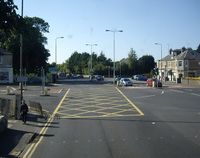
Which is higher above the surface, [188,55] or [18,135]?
[188,55]

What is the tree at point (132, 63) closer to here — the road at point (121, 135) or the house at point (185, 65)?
the house at point (185, 65)

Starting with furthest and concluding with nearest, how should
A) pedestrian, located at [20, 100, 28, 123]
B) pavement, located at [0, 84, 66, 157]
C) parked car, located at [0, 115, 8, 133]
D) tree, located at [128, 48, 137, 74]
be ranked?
1. tree, located at [128, 48, 137, 74]
2. pedestrian, located at [20, 100, 28, 123]
3. parked car, located at [0, 115, 8, 133]
4. pavement, located at [0, 84, 66, 157]

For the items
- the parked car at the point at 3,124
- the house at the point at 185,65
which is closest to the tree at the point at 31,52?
the house at the point at 185,65

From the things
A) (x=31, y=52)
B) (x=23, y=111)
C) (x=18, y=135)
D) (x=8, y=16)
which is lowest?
(x=18, y=135)

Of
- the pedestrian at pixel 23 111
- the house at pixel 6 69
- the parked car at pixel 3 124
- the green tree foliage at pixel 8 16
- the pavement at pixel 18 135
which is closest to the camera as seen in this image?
the green tree foliage at pixel 8 16

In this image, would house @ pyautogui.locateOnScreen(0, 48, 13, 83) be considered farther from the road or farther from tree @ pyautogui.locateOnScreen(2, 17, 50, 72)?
the road

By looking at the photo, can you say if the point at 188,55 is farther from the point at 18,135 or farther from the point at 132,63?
the point at 18,135

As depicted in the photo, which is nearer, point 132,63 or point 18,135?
point 18,135

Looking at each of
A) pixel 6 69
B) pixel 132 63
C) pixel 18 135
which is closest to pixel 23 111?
pixel 18 135

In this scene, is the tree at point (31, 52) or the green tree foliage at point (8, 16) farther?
the tree at point (31, 52)

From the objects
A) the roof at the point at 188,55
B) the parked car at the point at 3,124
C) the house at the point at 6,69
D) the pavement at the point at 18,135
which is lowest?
the pavement at the point at 18,135

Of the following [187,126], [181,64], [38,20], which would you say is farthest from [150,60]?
[187,126]

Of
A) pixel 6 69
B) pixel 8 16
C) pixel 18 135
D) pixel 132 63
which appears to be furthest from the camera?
pixel 132 63

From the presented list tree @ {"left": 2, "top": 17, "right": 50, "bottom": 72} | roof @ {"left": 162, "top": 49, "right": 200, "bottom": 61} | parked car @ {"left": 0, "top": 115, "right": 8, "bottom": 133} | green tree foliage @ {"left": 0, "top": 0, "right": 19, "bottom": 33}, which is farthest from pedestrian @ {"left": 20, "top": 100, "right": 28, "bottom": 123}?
roof @ {"left": 162, "top": 49, "right": 200, "bottom": 61}
